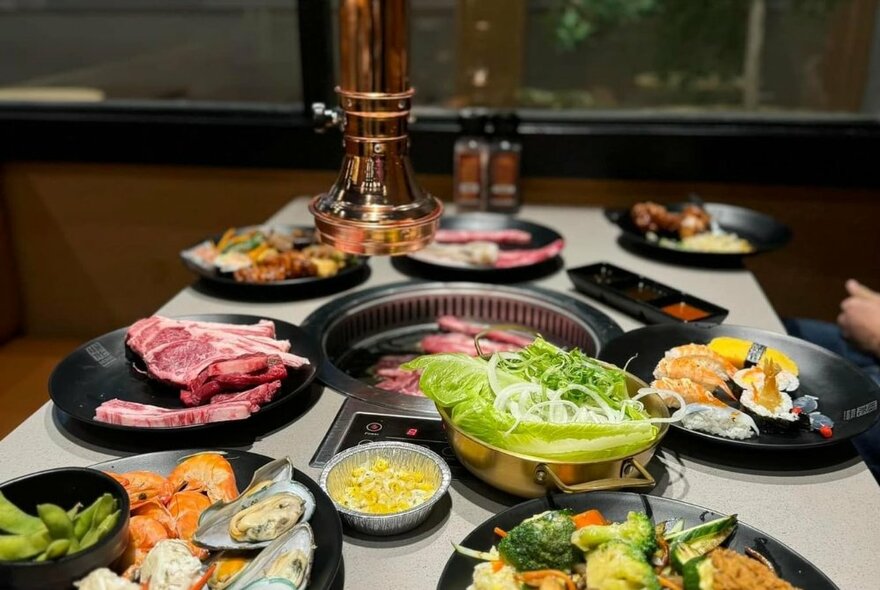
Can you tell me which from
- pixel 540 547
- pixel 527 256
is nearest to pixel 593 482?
pixel 540 547

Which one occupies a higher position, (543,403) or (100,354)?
(543,403)

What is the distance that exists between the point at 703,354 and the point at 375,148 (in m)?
0.89

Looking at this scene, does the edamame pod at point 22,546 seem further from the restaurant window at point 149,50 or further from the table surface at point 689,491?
the restaurant window at point 149,50

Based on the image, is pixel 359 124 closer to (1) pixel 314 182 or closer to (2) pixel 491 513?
(2) pixel 491 513

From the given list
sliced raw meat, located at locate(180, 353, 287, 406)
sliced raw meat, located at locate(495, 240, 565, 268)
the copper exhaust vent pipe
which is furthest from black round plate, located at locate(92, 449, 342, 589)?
sliced raw meat, located at locate(495, 240, 565, 268)

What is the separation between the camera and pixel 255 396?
5.22ft

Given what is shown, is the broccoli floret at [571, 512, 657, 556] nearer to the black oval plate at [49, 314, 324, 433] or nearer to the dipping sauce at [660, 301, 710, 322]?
the black oval plate at [49, 314, 324, 433]

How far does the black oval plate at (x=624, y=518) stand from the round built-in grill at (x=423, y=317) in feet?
2.45

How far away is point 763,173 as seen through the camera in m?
3.26

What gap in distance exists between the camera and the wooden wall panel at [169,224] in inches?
132

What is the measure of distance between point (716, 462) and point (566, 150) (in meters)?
2.03

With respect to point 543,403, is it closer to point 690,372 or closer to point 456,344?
point 690,372

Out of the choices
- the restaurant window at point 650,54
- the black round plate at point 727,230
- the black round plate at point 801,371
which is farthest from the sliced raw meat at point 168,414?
the restaurant window at point 650,54

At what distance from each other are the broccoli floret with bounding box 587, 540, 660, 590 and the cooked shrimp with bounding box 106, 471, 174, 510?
718mm
